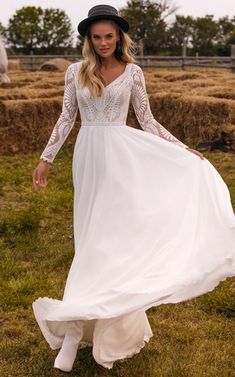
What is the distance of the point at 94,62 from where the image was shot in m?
3.38

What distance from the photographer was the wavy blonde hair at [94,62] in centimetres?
334

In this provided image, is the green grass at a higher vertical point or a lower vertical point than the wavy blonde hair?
lower

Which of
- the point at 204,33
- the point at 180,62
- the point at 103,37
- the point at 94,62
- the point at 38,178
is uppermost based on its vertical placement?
the point at 103,37

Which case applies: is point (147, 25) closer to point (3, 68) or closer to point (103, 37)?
point (3, 68)

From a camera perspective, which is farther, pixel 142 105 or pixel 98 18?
pixel 142 105

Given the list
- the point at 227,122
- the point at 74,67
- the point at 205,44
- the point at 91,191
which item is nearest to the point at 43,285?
the point at 91,191

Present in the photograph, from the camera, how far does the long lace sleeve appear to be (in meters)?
3.46

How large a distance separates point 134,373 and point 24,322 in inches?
42.6

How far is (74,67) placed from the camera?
11.4ft

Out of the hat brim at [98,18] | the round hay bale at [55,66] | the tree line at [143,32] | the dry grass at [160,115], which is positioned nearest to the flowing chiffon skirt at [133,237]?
the hat brim at [98,18]

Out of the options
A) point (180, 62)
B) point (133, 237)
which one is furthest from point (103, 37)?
point (180, 62)

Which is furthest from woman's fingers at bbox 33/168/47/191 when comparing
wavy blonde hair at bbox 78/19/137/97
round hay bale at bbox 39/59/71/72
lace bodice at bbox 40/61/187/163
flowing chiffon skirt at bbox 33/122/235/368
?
round hay bale at bbox 39/59/71/72

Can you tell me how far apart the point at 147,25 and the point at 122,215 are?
46584 mm

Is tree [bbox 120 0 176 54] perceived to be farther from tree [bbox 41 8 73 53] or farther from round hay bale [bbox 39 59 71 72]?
round hay bale [bbox 39 59 71 72]
